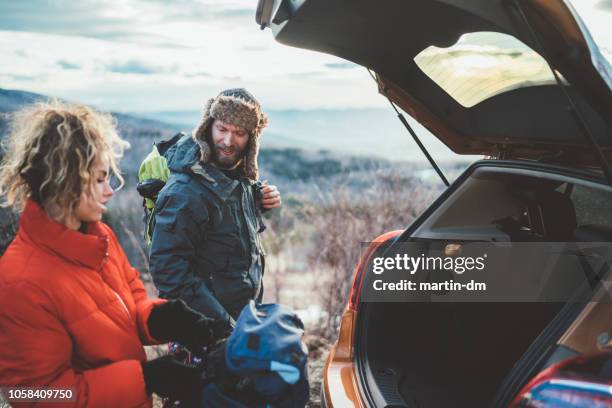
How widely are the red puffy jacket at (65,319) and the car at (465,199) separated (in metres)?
0.87

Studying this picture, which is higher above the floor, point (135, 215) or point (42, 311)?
point (42, 311)

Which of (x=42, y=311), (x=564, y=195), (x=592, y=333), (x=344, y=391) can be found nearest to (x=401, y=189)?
(x=564, y=195)

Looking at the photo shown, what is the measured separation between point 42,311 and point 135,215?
6493mm

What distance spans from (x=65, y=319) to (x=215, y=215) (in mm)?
1105

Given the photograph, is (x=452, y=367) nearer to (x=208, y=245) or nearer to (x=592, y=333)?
(x=592, y=333)

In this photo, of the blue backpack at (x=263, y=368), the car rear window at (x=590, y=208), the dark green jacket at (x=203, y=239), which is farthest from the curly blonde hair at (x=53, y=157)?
the car rear window at (x=590, y=208)

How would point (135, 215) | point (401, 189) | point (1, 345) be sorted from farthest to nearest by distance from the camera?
1. point (135, 215)
2. point (401, 189)
3. point (1, 345)

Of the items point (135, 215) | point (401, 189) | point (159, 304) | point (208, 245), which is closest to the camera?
point (159, 304)

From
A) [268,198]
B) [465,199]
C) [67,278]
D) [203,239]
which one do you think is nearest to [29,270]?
[67,278]

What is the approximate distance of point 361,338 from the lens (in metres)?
2.43

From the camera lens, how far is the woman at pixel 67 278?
1545 millimetres

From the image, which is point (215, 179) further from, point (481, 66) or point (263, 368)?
point (481, 66)

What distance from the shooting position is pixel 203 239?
2.67m

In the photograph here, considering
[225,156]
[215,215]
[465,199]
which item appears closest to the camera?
[465,199]
